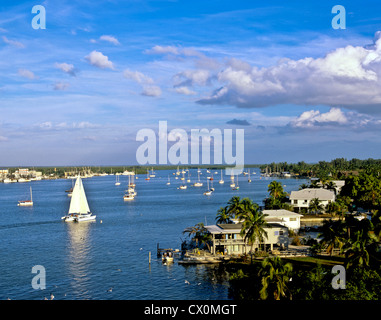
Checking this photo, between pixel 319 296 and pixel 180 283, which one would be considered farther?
pixel 180 283

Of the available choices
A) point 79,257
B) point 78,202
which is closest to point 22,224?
point 78,202

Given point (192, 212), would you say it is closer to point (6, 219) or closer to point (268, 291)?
point (6, 219)

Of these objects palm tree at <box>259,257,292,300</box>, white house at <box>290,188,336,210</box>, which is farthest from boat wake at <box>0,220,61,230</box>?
palm tree at <box>259,257,292,300</box>

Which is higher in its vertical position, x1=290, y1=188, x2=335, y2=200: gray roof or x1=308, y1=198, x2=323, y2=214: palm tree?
x1=290, y1=188, x2=335, y2=200: gray roof

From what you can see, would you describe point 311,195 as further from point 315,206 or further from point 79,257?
point 79,257

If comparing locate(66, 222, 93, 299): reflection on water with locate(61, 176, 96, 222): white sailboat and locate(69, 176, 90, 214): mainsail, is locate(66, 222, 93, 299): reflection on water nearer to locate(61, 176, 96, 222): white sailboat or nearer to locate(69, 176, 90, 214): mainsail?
locate(61, 176, 96, 222): white sailboat

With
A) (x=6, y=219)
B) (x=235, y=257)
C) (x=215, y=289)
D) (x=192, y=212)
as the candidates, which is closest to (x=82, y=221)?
(x=6, y=219)
